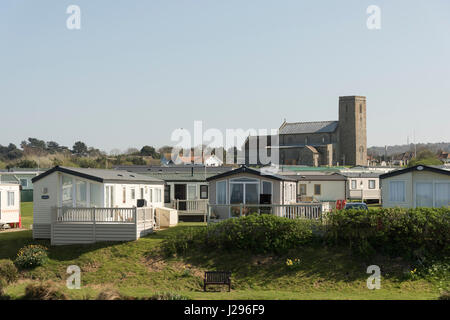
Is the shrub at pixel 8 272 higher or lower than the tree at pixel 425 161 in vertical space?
lower

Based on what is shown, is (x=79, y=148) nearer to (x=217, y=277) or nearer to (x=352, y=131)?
(x=352, y=131)

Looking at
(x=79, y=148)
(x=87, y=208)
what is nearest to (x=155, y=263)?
(x=87, y=208)

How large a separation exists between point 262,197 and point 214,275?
32.0 feet

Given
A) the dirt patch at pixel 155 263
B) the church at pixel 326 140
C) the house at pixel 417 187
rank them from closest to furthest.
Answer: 1. the dirt patch at pixel 155 263
2. the house at pixel 417 187
3. the church at pixel 326 140

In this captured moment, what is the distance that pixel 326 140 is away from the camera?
410 feet

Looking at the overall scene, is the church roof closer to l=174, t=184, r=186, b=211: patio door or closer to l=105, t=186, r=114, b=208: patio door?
l=174, t=184, r=186, b=211: patio door

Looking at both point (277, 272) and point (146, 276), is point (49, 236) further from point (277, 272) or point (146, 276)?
point (277, 272)

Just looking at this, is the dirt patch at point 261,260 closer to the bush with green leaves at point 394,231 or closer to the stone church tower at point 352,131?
the bush with green leaves at point 394,231

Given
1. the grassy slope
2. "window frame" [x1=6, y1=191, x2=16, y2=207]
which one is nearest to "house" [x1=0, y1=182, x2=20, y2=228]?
"window frame" [x1=6, y1=191, x2=16, y2=207]

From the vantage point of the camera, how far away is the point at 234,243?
2344 centimetres

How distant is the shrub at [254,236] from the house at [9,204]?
11540mm

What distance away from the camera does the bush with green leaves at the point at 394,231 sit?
21.8 meters

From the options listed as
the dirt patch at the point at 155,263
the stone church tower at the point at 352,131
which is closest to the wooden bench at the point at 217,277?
the dirt patch at the point at 155,263
